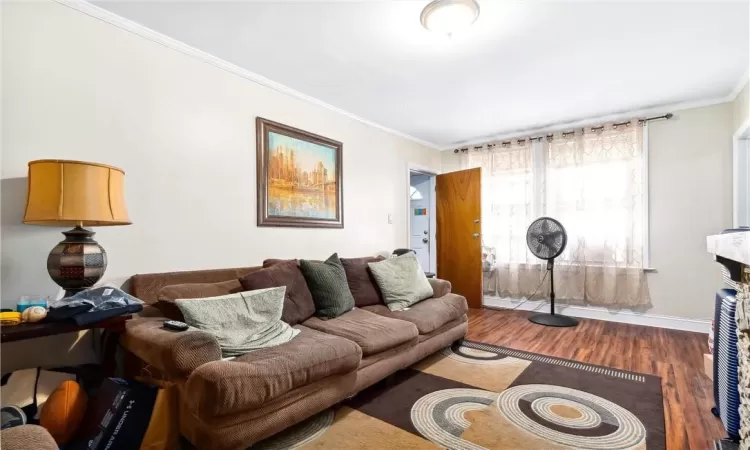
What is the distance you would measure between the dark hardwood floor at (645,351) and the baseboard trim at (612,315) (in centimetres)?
11

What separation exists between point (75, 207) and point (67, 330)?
0.55 metres

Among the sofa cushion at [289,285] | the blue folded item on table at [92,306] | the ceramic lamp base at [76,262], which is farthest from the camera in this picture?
the sofa cushion at [289,285]

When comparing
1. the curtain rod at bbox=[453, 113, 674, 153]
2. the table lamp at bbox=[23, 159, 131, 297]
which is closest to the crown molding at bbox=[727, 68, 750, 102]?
the curtain rod at bbox=[453, 113, 674, 153]

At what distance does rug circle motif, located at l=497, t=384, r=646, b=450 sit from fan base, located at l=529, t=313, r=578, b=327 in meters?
1.69

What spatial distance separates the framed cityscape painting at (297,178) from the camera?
286 cm

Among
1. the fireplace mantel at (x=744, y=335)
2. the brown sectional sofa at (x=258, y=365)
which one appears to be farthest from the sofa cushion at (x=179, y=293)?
the fireplace mantel at (x=744, y=335)

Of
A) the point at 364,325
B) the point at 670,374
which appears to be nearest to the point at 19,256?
the point at 364,325

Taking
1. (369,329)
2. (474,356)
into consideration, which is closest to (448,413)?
(369,329)

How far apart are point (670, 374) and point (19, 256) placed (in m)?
4.12

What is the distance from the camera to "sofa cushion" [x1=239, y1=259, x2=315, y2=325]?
7.36 ft

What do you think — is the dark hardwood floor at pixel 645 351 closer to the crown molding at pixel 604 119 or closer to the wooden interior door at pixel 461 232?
the wooden interior door at pixel 461 232

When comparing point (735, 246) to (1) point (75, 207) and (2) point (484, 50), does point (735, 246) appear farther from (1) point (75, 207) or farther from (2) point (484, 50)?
(1) point (75, 207)

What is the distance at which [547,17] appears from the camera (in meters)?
2.10

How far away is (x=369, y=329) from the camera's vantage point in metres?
2.20
